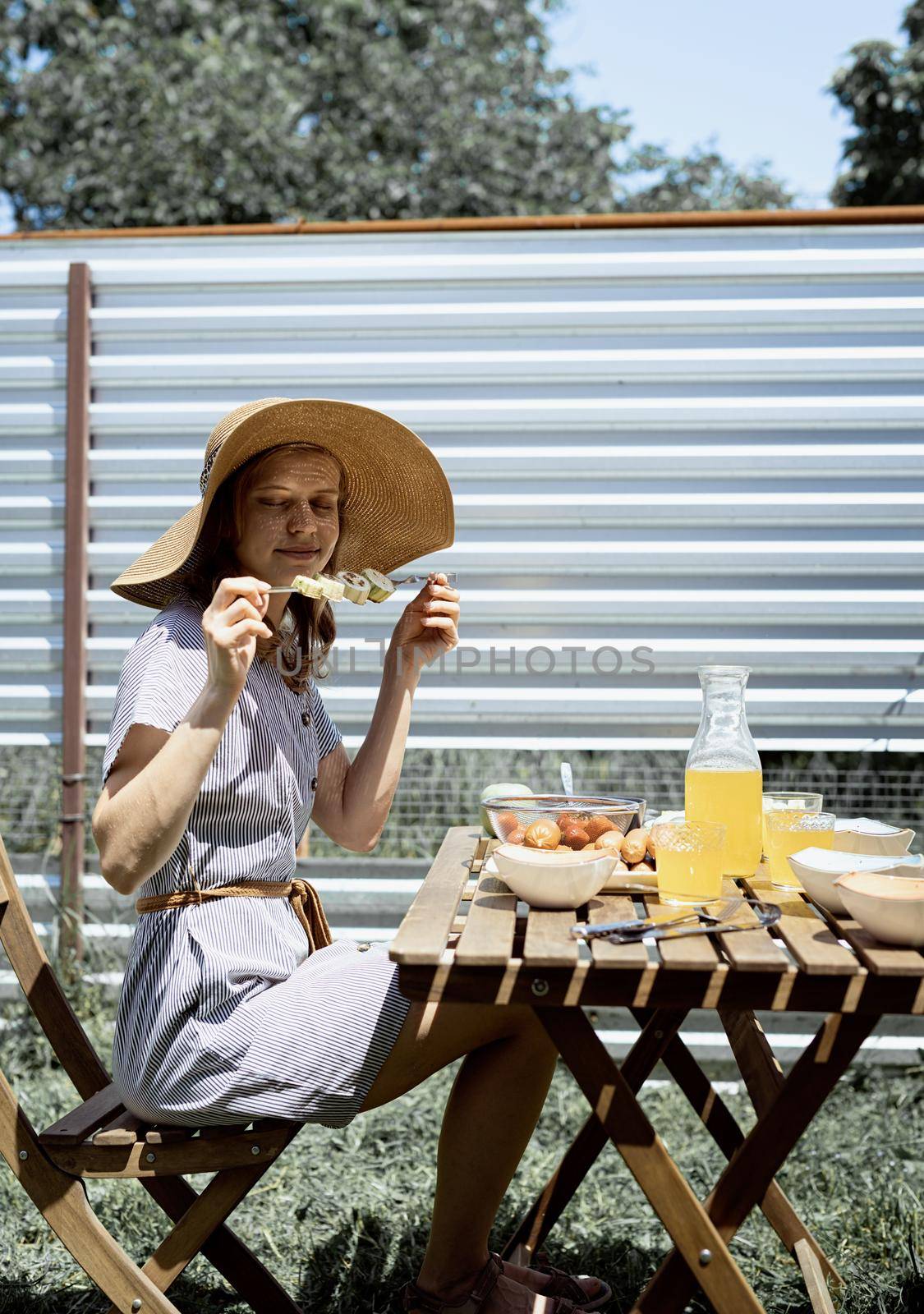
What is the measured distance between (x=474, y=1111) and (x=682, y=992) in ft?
2.01

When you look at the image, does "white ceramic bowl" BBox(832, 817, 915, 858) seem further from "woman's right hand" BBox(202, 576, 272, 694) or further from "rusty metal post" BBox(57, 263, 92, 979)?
"rusty metal post" BBox(57, 263, 92, 979)

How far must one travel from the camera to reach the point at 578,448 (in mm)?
3736

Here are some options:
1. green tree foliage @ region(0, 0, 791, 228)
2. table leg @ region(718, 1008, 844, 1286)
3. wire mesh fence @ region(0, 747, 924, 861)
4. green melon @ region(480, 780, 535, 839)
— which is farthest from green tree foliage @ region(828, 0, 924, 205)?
table leg @ region(718, 1008, 844, 1286)

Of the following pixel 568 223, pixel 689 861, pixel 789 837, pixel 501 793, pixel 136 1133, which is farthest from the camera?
pixel 568 223

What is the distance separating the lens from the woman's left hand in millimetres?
2406

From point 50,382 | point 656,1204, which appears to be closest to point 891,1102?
point 656,1204

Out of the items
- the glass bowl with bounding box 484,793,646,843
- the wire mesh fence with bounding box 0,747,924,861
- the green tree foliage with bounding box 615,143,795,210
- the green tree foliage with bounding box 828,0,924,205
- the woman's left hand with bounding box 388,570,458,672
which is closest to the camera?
the glass bowl with bounding box 484,793,646,843

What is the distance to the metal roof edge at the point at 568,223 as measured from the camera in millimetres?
3633

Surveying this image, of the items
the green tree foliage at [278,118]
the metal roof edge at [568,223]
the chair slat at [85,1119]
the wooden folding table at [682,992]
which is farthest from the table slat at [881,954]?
the green tree foliage at [278,118]

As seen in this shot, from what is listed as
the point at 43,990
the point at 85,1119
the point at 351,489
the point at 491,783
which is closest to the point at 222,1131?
the point at 85,1119

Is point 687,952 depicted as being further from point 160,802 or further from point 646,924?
point 160,802

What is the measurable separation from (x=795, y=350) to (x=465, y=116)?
376 inches

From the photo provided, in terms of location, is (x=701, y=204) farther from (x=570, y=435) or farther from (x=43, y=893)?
(x=43, y=893)

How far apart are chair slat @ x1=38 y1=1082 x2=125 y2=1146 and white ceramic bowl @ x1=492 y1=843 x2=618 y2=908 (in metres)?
0.78
